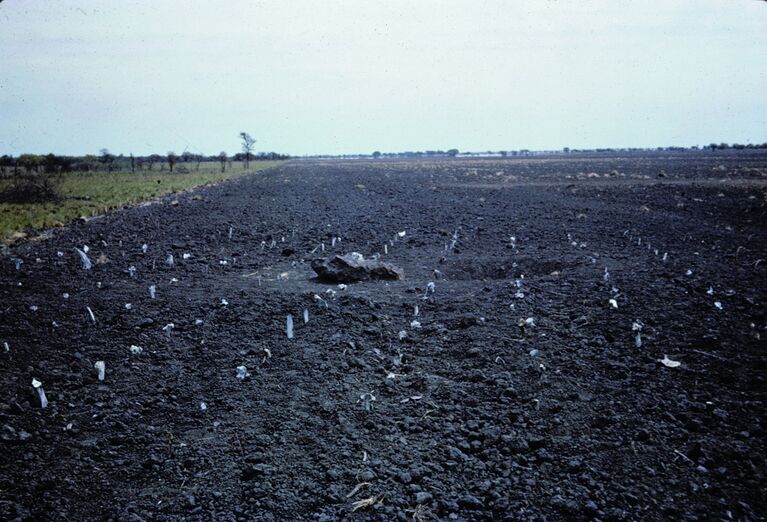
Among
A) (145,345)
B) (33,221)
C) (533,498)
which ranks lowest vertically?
(533,498)

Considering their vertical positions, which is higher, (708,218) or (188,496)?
(708,218)

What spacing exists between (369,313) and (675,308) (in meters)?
3.74

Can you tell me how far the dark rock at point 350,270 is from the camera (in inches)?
295

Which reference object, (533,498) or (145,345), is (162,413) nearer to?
(145,345)

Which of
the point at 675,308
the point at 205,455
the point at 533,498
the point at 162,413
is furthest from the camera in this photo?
the point at 675,308

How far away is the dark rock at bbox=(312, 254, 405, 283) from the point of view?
7.50 meters

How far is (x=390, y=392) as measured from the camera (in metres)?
4.16

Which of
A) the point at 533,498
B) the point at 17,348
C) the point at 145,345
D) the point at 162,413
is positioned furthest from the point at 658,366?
the point at 17,348

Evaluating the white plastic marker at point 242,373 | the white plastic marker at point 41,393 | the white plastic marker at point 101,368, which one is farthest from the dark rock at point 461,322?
the white plastic marker at point 41,393

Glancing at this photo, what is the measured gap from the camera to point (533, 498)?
2.87 meters

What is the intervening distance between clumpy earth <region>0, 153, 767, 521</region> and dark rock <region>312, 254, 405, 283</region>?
1.12ft

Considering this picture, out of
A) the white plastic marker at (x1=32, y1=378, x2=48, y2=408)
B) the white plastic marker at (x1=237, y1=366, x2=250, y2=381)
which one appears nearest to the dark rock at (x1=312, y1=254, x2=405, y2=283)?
the white plastic marker at (x1=237, y1=366, x2=250, y2=381)

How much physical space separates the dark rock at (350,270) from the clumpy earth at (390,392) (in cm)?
34

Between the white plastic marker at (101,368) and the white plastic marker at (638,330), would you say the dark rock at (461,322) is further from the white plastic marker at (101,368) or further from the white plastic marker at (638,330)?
the white plastic marker at (101,368)
